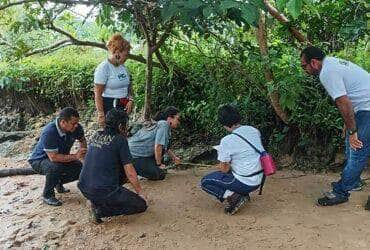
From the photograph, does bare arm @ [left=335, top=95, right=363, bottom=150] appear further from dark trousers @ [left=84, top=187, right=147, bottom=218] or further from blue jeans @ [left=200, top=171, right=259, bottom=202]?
dark trousers @ [left=84, top=187, right=147, bottom=218]

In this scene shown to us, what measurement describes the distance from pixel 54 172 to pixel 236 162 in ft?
6.61

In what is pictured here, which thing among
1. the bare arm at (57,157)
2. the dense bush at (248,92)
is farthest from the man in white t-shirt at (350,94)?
the bare arm at (57,157)

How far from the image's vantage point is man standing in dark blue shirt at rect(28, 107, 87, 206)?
16.6 ft

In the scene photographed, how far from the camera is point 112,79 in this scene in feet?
17.5

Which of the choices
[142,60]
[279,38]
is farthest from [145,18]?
[279,38]

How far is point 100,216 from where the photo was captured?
4.62m

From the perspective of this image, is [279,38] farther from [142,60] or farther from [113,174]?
[113,174]

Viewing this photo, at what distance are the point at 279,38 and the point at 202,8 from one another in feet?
13.0

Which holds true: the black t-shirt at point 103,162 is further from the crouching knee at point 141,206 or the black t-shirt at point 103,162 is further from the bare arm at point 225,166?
the bare arm at point 225,166

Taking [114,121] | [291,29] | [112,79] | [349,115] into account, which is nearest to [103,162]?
[114,121]

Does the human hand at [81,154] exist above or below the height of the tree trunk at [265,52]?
below

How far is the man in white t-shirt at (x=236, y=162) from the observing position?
4570 millimetres

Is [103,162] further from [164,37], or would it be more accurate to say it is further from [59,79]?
[59,79]

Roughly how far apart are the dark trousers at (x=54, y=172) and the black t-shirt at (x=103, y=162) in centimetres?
83
